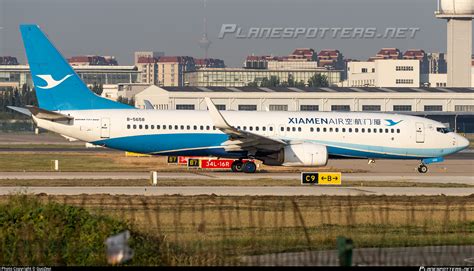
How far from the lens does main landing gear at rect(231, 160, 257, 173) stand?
59094 mm

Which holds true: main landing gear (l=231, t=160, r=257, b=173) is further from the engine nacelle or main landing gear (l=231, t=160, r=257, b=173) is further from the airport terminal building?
the airport terminal building

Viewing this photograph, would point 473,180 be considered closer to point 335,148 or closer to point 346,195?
point 335,148

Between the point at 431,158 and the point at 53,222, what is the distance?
147 ft

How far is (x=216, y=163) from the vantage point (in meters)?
61.9

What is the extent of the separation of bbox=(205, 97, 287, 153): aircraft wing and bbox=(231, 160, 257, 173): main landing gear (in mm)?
1195

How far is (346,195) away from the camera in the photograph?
4328 centimetres

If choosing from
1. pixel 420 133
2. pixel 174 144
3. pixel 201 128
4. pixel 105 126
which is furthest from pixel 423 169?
pixel 105 126

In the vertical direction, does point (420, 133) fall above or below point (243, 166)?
above

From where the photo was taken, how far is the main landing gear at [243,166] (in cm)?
5909

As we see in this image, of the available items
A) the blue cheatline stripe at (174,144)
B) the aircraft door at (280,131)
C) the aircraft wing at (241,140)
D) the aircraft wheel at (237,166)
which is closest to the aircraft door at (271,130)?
the aircraft door at (280,131)

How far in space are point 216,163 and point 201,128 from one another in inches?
167

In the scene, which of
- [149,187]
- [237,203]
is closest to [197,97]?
[149,187]

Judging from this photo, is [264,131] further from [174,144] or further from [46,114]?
[46,114]

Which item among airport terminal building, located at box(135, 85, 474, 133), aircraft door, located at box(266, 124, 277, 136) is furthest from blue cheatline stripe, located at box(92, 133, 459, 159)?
airport terminal building, located at box(135, 85, 474, 133)
